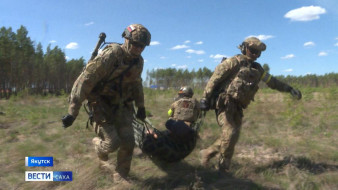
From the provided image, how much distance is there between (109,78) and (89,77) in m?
0.24

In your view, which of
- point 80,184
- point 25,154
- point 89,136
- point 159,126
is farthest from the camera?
point 159,126

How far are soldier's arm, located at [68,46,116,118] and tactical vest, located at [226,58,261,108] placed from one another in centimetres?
166

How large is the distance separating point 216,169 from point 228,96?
1050 mm

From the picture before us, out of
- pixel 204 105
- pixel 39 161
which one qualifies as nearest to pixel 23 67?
pixel 39 161

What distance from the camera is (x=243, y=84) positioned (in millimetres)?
3535

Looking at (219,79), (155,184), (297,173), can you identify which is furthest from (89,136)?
(297,173)

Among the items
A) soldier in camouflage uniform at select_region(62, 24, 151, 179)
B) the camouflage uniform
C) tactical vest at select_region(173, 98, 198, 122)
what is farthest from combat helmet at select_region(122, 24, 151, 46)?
tactical vest at select_region(173, 98, 198, 122)

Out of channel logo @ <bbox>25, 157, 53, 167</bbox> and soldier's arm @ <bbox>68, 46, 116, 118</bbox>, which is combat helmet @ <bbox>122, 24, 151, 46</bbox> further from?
channel logo @ <bbox>25, 157, 53, 167</bbox>

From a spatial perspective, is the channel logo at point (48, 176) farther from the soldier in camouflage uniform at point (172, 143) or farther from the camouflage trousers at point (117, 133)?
the soldier in camouflage uniform at point (172, 143)

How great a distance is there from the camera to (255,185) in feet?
10.5

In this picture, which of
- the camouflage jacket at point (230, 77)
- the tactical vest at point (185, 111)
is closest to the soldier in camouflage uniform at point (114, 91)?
the camouflage jacket at point (230, 77)

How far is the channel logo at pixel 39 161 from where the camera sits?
3.84 meters

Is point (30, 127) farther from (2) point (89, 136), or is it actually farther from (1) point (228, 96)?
(1) point (228, 96)

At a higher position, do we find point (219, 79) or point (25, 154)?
point (219, 79)
